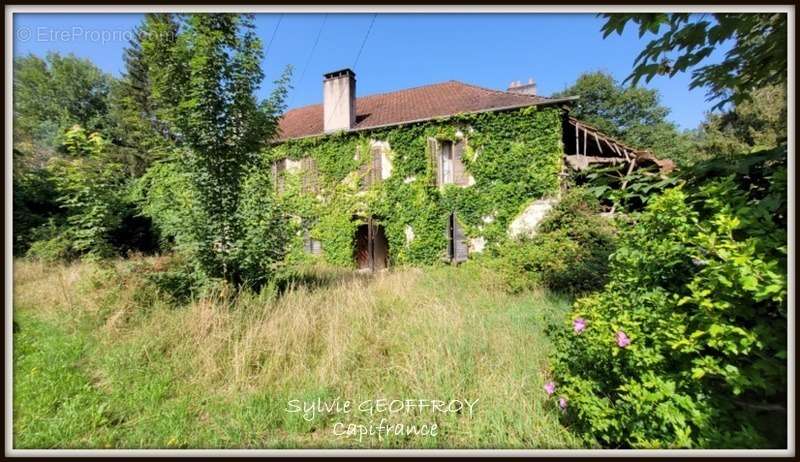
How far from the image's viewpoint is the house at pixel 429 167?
10656 millimetres

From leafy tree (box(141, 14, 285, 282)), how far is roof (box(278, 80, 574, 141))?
5305 millimetres

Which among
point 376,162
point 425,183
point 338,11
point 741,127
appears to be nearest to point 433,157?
point 425,183

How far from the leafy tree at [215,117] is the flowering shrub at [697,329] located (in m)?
4.90

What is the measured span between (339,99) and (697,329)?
14433mm

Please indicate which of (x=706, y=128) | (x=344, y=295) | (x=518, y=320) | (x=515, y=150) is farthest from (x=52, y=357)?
(x=706, y=128)

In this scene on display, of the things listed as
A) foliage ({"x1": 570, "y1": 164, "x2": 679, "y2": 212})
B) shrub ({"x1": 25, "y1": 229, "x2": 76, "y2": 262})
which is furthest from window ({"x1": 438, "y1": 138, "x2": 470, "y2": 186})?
shrub ({"x1": 25, "y1": 229, "x2": 76, "y2": 262})

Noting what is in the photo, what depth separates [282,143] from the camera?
1413cm

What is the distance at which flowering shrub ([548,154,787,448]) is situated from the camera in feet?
5.55

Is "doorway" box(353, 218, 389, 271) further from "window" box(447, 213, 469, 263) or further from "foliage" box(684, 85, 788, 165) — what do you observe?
"foliage" box(684, 85, 788, 165)

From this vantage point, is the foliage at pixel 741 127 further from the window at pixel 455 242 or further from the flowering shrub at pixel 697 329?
the flowering shrub at pixel 697 329

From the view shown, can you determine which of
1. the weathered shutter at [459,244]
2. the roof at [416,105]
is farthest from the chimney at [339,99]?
the weathered shutter at [459,244]

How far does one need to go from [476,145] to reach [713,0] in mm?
9518

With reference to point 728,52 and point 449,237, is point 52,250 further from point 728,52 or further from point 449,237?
point 728,52

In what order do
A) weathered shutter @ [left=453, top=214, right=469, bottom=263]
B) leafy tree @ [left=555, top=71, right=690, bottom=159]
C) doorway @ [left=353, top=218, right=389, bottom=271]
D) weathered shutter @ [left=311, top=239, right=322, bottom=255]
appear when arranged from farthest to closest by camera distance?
leafy tree @ [left=555, top=71, right=690, bottom=159] < weathered shutter @ [left=311, top=239, right=322, bottom=255] < doorway @ [left=353, top=218, right=389, bottom=271] < weathered shutter @ [left=453, top=214, right=469, bottom=263]
